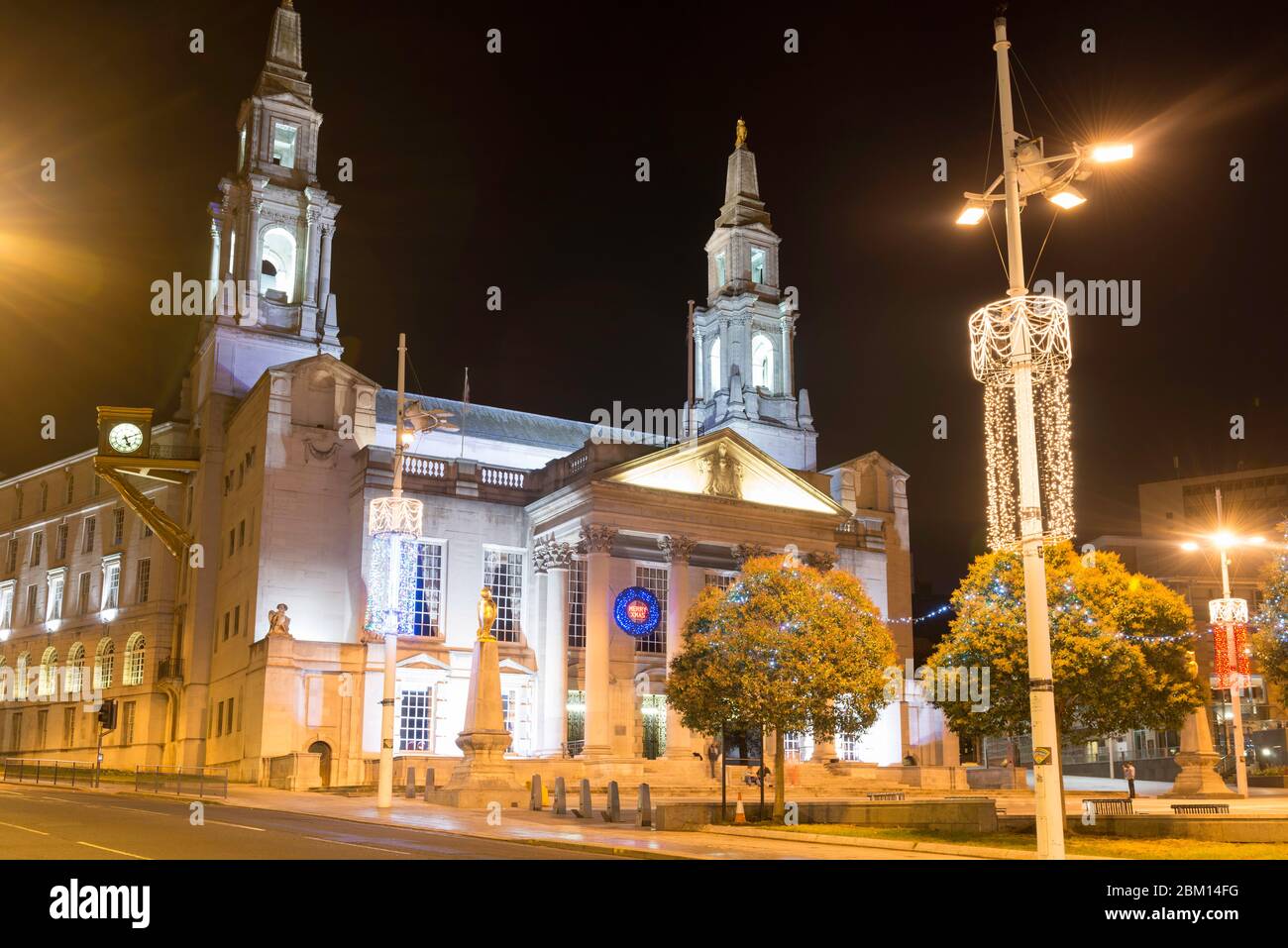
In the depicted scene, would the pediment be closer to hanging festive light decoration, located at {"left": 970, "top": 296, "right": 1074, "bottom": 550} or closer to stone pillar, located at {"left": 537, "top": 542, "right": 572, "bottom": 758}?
stone pillar, located at {"left": 537, "top": 542, "right": 572, "bottom": 758}

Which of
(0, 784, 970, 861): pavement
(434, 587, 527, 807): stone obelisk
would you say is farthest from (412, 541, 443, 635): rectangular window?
(0, 784, 970, 861): pavement

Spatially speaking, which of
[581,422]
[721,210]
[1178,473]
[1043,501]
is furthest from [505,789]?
[1178,473]

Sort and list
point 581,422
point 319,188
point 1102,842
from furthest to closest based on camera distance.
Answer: point 581,422, point 319,188, point 1102,842

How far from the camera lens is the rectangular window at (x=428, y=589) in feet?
182

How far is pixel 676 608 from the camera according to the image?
5228cm

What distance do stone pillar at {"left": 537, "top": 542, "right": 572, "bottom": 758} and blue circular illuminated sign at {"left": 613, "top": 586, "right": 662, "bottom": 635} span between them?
2402 millimetres

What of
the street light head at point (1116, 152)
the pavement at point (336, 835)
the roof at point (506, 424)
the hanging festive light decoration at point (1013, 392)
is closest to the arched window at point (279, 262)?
the roof at point (506, 424)

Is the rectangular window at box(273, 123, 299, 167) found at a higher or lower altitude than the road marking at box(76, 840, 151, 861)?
higher

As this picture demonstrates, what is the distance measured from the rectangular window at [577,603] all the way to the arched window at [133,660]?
2491 cm

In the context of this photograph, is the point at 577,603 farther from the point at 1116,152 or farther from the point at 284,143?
the point at 1116,152

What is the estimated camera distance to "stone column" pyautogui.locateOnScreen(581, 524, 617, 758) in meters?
50.1
